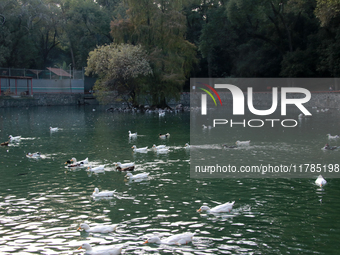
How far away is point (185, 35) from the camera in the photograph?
181ft

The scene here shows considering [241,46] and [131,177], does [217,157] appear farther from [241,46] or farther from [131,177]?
[241,46]

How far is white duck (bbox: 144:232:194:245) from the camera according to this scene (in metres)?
8.75

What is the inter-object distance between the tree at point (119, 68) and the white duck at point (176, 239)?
1603 inches

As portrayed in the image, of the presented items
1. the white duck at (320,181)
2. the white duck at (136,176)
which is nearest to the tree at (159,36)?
the white duck at (136,176)

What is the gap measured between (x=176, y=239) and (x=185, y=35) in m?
49.0

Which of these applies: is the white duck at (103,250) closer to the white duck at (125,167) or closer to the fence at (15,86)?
the white duck at (125,167)

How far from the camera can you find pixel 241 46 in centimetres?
7000

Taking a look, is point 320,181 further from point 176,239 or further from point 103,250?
point 103,250

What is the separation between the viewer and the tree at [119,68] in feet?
160

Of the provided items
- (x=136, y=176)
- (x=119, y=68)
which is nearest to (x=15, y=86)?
(x=119, y=68)

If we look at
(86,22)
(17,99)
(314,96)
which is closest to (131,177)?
(314,96)

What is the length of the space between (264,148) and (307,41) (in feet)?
165

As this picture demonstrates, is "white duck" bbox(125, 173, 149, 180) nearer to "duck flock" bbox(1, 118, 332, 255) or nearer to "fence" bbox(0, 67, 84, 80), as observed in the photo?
"duck flock" bbox(1, 118, 332, 255)

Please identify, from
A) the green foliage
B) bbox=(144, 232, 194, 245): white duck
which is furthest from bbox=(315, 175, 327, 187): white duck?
the green foliage
